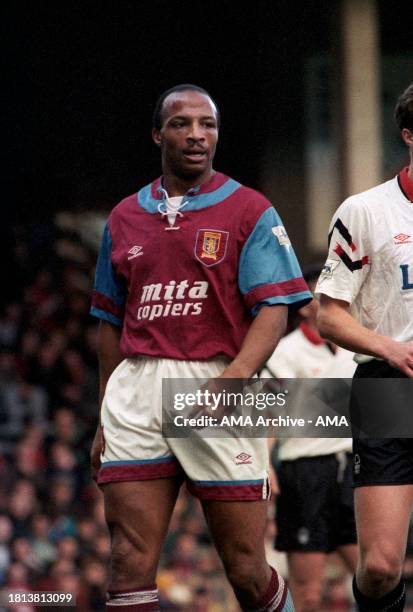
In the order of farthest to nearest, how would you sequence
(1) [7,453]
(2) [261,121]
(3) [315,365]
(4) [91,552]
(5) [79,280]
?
(5) [79,280] → (2) [261,121] → (1) [7,453] → (4) [91,552] → (3) [315,365]

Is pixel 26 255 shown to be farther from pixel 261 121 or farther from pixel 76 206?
pixel 261 121

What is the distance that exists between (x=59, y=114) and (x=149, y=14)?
1634mm

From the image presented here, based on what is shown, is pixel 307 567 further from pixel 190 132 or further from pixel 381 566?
pixel 190 132

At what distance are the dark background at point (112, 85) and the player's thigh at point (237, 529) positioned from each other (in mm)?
9511

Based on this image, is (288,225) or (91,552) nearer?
(91,552)

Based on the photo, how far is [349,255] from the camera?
598cm

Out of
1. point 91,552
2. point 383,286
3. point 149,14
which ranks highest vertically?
point 149,14

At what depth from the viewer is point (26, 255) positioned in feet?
55.3

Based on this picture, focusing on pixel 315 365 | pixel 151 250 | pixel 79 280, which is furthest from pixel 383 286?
pixel 79 280

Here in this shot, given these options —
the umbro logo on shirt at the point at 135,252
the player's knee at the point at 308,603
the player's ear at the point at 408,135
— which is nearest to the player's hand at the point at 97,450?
the umbro logo on shirt at the point at 135,252

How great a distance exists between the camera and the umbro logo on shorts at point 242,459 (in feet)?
19.3

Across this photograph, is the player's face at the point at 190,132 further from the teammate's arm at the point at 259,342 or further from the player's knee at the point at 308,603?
the player's knee at the point at 308,603

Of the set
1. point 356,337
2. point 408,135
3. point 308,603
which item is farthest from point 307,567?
point 408,135

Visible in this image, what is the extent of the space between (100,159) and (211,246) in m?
11.5
